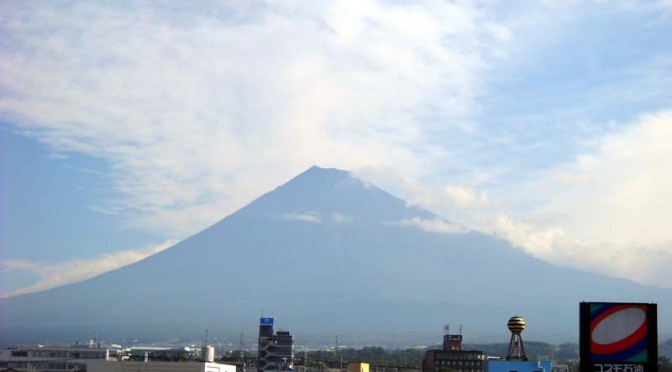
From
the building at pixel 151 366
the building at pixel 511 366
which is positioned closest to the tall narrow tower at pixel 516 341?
the building at pixel 511 366

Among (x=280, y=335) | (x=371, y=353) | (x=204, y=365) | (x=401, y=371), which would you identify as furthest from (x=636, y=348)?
(x=371, y=353)

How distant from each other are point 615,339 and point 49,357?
3307 inches

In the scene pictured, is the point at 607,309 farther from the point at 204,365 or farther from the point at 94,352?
the point at 94,352

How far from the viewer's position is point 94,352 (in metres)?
102

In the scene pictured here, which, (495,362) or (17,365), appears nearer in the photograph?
(495,362)

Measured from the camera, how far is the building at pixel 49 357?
9756 cm

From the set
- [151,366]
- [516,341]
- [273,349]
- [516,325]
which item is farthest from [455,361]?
[151,366]

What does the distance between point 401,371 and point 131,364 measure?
81.7 metres

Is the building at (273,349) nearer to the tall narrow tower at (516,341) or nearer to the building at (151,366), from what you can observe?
the building at (151,366)

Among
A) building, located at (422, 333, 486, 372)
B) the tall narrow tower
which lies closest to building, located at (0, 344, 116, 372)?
building, located at (422, 333, 486, 372)

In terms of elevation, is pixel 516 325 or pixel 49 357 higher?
pixel 516 325

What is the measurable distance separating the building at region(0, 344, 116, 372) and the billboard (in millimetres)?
73905

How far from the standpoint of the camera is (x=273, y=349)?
115562 millimetres

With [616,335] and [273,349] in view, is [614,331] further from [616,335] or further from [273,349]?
[273,349]
